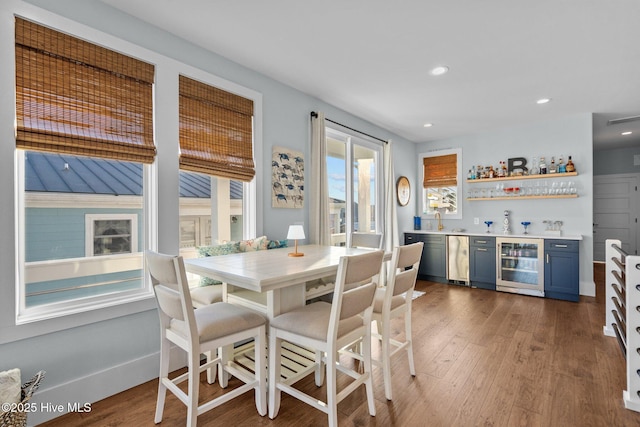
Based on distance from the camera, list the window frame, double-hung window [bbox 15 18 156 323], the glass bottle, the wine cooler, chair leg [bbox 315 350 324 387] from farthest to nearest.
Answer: the glass bottle, the wine cooler, chair leg [bbox 315 350 324 387], double-hung window [bbox 15 18 156 323], the window frame

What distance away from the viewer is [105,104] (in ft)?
7.07

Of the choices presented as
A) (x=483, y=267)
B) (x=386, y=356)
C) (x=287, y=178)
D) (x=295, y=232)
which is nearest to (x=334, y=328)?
(x=386, y=356)

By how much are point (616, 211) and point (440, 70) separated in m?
6.70

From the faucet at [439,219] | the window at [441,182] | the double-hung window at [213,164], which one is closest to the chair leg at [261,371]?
the double-hung window at [213,164]

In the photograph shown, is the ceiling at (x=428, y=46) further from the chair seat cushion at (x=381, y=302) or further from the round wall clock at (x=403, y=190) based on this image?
the chair seat cushion at (x=381, y=302)

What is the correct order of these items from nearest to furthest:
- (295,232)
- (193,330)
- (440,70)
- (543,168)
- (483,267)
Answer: (193,330), (295,232), (440,70), (543,168), (483,267)

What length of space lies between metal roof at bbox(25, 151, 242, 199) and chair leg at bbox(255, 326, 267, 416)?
4.74 ft

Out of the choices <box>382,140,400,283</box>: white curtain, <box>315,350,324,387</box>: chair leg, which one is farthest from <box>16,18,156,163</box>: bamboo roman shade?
<box>382,140,400,283</box>: white curtain

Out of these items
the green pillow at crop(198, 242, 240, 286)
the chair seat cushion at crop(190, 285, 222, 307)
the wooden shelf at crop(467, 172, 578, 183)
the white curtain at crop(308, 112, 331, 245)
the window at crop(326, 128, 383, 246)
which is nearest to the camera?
the chair seat cushion at crop(190, 285, 222, 307)

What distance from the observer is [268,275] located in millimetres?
1691

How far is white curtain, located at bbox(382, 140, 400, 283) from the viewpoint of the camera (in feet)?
16.8

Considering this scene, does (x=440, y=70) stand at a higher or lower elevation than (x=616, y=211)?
higher

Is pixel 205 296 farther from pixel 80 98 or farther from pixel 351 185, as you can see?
pixel 351 185

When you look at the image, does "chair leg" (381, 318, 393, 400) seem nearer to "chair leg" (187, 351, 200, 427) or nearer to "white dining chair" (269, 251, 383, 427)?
"white dining chair" (269, 251, 383, 427)
